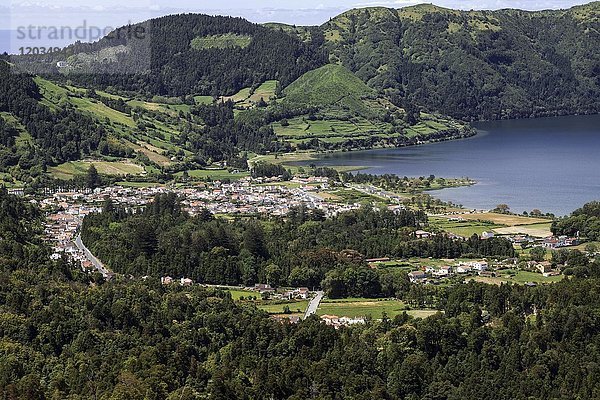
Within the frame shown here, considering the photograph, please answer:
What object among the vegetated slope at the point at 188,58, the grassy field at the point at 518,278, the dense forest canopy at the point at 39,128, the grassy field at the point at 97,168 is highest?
the vegetated slope at the point at 188,58

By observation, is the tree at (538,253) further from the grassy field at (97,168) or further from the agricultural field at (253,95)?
the agricultural field at (253,95)

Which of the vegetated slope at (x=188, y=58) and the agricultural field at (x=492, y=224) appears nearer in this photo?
the agricultural field at (x=492, y=224)

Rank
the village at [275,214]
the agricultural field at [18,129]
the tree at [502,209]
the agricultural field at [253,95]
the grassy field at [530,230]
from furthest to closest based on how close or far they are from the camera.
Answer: the agricultural field at [253,95]
the agricultural field at [18,129]
the tree at [502,209]
the grassy field at [530,230]
the village at [275,214]

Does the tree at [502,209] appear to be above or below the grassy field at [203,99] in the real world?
below

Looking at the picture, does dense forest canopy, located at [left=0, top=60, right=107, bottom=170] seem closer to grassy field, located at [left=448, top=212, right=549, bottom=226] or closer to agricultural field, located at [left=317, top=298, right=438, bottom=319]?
grassy field, located at [left=448, top=212, right=549, bottom=226]

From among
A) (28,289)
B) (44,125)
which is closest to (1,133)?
(44,125)

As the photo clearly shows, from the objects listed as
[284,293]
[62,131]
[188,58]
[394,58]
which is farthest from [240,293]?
[394,58]

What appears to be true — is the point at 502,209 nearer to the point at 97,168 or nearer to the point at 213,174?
the point at 213,174

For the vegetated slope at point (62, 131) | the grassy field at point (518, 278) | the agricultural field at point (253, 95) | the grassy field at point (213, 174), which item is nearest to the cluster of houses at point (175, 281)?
the grassy field at point (518, 278)

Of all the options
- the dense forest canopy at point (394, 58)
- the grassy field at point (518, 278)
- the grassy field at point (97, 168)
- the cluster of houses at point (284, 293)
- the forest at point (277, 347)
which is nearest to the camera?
the forest at point (277, 347)
